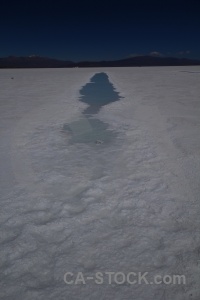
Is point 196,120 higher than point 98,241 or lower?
higher

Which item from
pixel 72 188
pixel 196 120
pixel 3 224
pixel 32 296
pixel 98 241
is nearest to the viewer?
pixel 32 296

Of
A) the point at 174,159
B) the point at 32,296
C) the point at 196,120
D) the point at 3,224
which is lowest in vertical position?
the point at 32,296

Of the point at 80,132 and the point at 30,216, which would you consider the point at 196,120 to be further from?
the point at 30,216

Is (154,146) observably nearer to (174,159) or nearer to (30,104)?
(174,159)

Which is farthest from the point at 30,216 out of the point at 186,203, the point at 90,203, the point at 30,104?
the point at 30,104

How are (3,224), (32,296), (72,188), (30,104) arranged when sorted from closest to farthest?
(32,296), (3,224), (72,188), (30,104)

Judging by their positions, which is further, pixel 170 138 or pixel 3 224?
pixel 170 138
